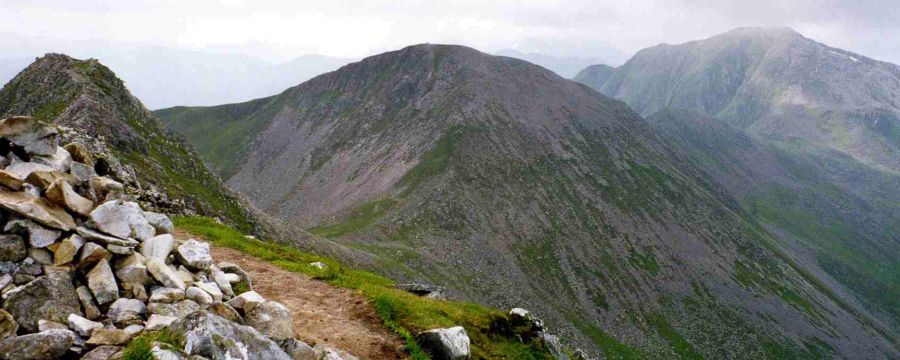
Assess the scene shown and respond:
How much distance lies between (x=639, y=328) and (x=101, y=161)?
4307 inches

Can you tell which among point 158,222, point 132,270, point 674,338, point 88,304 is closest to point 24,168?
point 158,222

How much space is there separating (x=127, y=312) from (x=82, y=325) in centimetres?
106

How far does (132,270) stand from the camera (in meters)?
13.0

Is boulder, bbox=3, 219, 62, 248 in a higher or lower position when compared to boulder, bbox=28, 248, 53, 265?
higher

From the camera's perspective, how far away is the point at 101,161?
2084 cm

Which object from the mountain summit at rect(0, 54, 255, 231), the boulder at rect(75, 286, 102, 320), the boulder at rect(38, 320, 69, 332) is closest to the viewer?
the boulder at rect(38, 320, 69, 332)

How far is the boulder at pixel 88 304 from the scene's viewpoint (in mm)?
11547

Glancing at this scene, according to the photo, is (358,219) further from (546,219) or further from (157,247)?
(157,247)

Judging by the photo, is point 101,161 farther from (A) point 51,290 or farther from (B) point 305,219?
(B) point 305,219

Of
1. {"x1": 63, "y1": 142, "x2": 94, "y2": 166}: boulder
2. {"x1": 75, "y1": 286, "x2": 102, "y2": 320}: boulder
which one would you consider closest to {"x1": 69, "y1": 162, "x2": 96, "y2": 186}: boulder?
{"x1": 63, "y1": 142, "x2": 94, "y2": 166}: boulder

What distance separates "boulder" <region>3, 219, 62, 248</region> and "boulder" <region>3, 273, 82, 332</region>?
4.17 ft

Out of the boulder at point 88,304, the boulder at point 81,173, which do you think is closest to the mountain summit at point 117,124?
the boulder at point 81,173

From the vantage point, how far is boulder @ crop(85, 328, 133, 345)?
33.9ft

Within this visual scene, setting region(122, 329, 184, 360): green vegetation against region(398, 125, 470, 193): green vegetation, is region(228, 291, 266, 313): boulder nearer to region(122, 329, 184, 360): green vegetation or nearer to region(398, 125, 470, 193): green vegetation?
region(122, 329, 184, 360): green vegetation
